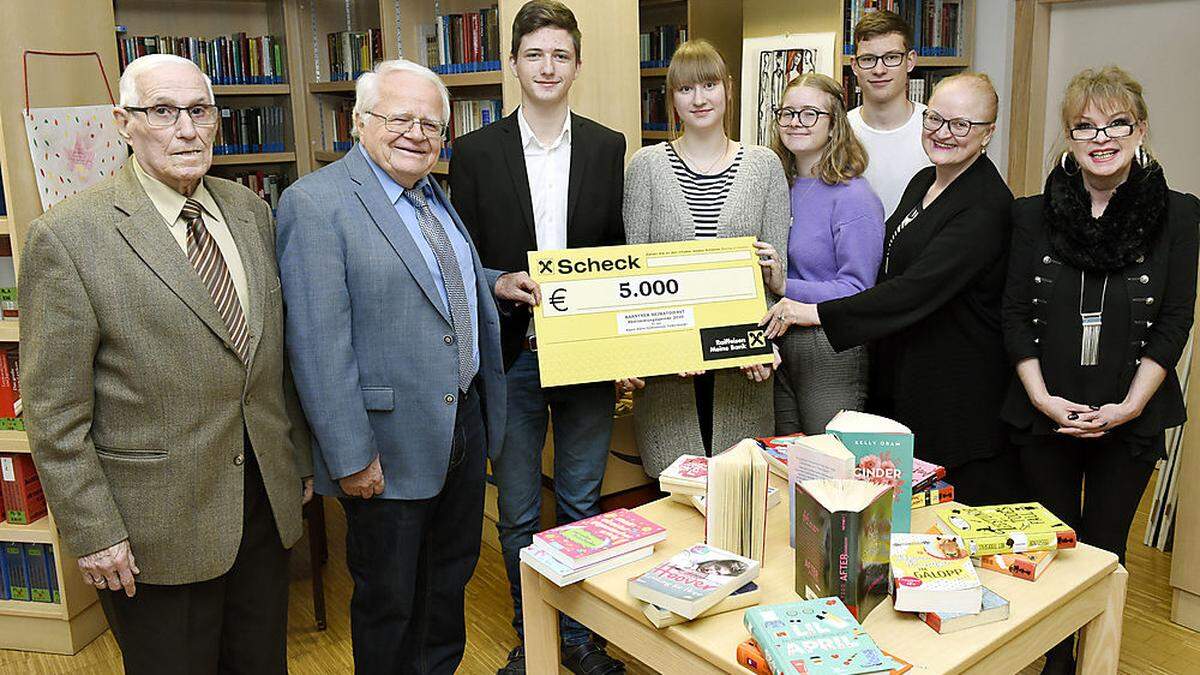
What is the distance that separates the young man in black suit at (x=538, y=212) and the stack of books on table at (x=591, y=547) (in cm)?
75

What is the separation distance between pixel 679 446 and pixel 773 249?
0.64 m

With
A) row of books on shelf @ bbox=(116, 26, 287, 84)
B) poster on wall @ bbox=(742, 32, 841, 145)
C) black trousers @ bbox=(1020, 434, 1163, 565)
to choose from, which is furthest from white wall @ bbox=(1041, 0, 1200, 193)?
row of books on shelf @ bbox=(116, 26, 287, 84)

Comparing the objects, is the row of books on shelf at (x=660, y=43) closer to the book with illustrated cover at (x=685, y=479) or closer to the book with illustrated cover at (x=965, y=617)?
the book with illustrated cover at (x=685, y=479)

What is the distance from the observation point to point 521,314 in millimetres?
2719

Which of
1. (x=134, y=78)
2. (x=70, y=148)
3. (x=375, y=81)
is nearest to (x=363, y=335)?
(x=375, y=81)

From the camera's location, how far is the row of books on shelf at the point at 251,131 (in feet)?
18.5

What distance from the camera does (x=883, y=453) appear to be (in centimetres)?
193

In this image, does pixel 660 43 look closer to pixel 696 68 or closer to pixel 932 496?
pixel 696 68

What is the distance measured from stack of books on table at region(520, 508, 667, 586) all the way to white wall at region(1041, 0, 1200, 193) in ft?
11.4

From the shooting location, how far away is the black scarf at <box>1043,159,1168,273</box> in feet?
7.68

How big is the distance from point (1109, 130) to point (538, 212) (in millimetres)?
1505

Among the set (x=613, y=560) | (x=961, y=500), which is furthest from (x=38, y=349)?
(x=961, y=500)

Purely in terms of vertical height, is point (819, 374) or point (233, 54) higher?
point (233, 54)

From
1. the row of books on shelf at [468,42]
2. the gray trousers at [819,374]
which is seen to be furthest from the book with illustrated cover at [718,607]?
the row of books on shelf at [468,42]
